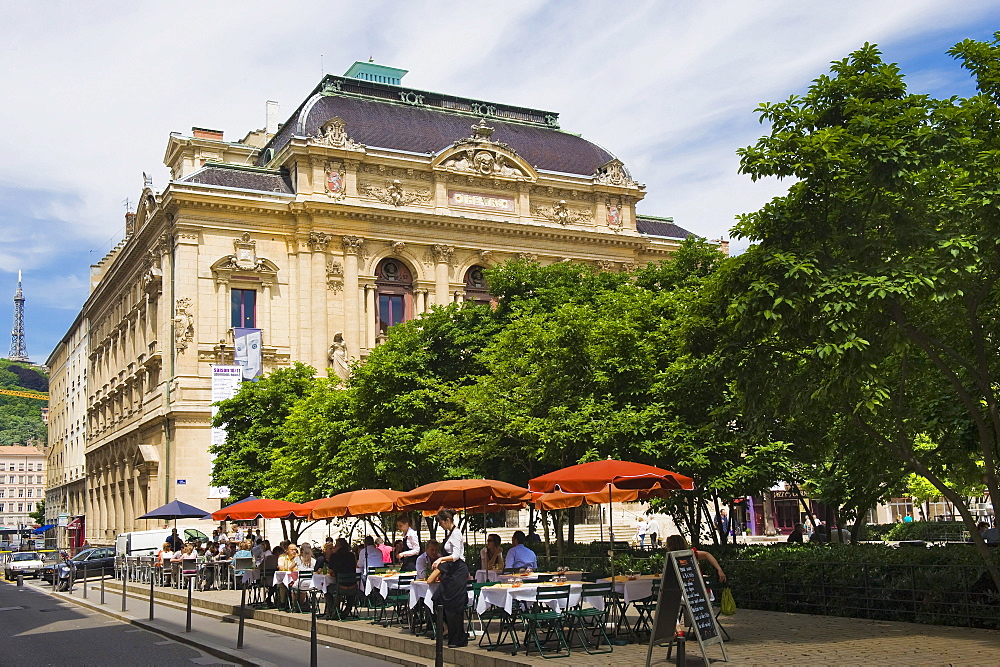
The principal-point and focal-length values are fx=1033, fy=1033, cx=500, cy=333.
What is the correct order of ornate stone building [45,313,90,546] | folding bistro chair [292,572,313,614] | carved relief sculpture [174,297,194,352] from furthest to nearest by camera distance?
ornate stone building [45,313,90,546] < carved relief sculpture [174,297,194,352] < folding bistro chair [292,572,313,614]

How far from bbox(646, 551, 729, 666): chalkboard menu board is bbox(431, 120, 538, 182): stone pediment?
50.5m

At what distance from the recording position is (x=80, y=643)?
20703mm

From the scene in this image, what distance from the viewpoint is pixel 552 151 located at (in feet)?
227

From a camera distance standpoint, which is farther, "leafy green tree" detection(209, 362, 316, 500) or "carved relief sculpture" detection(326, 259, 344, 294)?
"carved relief sculpture" detection(326, 259, 344, 294)

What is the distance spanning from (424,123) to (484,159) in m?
5.34

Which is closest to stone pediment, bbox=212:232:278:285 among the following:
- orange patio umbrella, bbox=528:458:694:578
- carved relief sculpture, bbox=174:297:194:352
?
carved relief sculpture, bbox=174:297:194:352

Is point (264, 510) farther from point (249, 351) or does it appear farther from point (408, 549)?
point (249, 351)

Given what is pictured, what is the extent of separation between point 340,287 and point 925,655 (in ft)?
159

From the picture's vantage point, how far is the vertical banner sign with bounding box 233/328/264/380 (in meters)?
54.5

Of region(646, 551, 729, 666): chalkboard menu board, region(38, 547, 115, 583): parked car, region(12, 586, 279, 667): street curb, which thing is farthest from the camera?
region(38, 547, 115, 583): parked car

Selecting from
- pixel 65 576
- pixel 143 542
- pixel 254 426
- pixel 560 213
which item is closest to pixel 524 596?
pixel 65 576

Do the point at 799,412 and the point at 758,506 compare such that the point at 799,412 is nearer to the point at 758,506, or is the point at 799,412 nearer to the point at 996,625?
the point at 996,625

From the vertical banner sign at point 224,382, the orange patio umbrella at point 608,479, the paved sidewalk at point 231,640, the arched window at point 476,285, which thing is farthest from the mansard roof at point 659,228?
the orange patio umbrella at point 608,479

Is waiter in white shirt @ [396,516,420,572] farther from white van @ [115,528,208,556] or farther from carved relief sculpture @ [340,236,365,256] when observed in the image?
carved relief sculpture @ [340,236,365,256]
